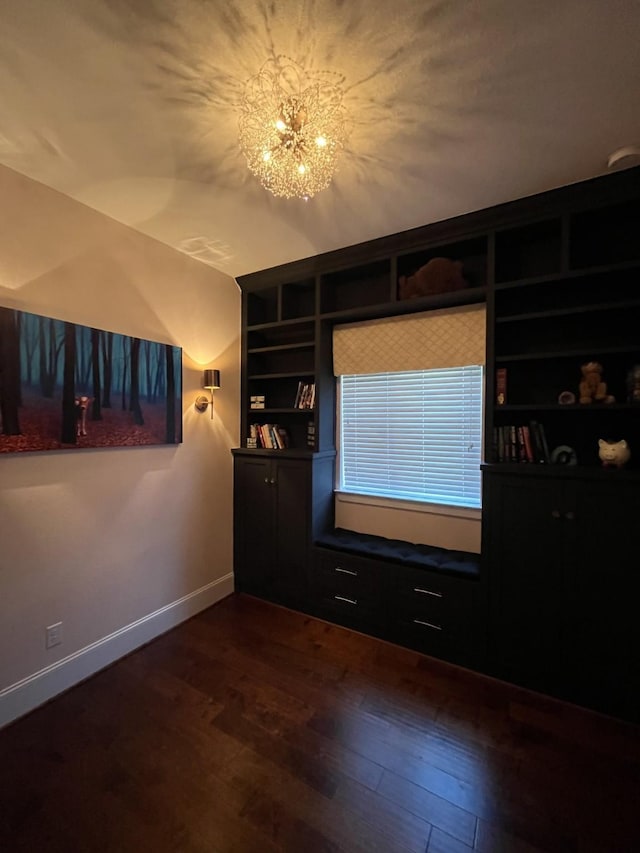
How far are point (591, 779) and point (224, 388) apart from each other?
120 inches

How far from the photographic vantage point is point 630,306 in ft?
5.79

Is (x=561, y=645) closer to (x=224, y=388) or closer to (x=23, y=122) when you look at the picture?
(x=224, y=388)

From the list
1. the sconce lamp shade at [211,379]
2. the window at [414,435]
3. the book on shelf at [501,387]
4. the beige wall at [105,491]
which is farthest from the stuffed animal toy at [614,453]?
the beige wall at [105,491]

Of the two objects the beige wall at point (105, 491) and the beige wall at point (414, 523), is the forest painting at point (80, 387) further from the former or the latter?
the beige wall at point (414, 523)

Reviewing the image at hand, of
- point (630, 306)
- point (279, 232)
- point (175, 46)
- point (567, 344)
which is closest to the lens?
point (175, 46)

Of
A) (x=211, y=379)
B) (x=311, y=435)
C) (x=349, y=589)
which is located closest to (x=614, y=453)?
(x=349, y=589)

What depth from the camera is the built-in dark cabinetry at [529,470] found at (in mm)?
1791

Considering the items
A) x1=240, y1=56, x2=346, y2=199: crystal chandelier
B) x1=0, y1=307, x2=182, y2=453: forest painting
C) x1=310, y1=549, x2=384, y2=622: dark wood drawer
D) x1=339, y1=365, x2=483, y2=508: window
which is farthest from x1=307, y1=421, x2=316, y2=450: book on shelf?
x1=240, y1=56, x2=346, y2=199: crystal chandelier

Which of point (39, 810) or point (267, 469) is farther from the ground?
point (267, 469)

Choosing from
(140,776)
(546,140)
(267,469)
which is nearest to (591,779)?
(140,776)

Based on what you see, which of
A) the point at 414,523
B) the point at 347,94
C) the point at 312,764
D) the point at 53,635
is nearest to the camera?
the point at 347,94

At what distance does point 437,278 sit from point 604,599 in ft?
6.68

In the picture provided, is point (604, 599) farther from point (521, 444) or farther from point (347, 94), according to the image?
point (347, 94)

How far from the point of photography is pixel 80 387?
1.98 meters
